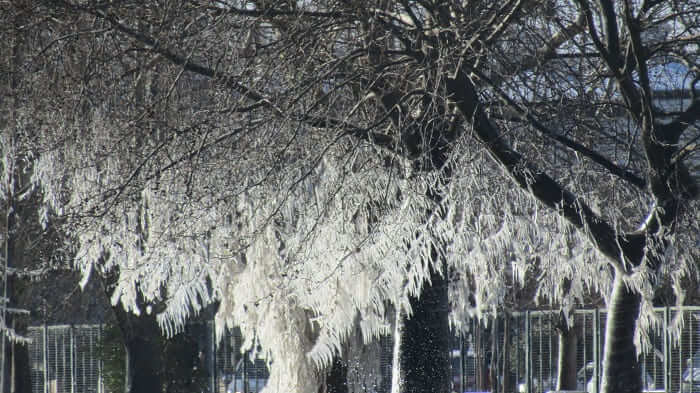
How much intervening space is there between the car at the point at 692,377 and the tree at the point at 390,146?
3391 mm

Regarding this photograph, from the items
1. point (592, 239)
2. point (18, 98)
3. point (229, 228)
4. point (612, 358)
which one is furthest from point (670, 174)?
point (18, 98)

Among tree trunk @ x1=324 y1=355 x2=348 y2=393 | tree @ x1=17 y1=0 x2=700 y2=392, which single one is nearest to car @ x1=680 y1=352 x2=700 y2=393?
tree @ x1=17 y1=0 x2=700 y2=392

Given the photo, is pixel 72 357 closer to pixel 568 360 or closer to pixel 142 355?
pixel 142 355

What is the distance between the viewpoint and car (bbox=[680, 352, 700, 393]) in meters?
13.2

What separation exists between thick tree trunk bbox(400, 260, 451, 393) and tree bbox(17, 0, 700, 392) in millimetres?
19

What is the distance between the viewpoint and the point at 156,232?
389 inches

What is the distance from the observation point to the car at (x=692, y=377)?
13.2 metres

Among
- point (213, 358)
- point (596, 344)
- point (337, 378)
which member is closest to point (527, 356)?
point (596, 344)

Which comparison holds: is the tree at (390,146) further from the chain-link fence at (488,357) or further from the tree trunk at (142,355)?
the tree trunk at (142,355)

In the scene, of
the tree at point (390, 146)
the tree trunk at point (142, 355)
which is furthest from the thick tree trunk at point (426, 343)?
the tree trunk at point (142, 355)

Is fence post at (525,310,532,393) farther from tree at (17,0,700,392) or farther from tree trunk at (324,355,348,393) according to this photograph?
tree at (17,0,700,392)

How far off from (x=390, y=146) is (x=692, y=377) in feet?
→ 20.1

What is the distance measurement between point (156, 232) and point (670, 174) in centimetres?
458

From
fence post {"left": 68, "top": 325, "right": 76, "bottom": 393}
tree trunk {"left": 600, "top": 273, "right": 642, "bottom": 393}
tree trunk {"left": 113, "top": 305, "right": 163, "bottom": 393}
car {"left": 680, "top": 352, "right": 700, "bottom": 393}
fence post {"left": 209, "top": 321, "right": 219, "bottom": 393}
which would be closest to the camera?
tree trunk {"left": 600, "top": 273, "right": 642, "bottom": 393}
